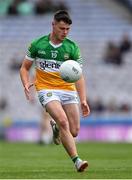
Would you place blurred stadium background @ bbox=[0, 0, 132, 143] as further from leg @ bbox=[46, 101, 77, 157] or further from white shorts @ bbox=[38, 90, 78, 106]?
leg @ bbox=[46, 101, 77, 157]

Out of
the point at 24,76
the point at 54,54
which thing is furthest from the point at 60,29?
the point at 24,76

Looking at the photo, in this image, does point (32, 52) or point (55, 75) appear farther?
point (32, 52)

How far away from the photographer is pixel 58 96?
13703mm

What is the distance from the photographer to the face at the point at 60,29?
13.4 metres

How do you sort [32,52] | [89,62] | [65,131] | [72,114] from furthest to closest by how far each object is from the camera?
[89,62] < [32,52] < [72,114] < [65,131]

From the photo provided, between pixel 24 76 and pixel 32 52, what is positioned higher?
pixel 32 52

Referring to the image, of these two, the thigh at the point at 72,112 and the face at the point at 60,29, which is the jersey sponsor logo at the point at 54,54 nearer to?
the face at the point at 60,29

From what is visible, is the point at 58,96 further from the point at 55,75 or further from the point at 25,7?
the point at 25,7

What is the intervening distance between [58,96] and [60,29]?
109 centimetres

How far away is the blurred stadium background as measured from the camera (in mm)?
31750

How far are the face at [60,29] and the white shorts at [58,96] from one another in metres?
0.88

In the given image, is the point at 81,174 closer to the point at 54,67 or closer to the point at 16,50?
the point at 54,67

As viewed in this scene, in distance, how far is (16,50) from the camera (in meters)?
37.3

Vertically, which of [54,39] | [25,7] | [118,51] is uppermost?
[54,39]
